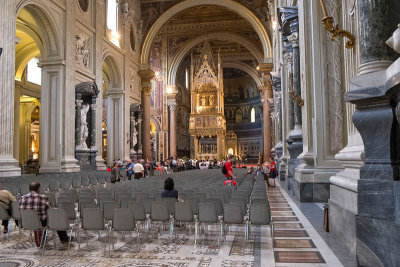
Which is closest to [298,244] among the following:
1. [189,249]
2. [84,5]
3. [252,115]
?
[189,249]

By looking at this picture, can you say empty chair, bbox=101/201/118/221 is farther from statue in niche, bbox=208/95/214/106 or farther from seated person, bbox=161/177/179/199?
statue in niche, bbox=208/95/214/106

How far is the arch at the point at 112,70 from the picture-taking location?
72.5 feet

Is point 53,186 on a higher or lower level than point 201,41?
lower

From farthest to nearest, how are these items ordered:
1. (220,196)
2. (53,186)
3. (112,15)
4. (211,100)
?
(211,100) → (112,15) → (53,186) → (220,196)

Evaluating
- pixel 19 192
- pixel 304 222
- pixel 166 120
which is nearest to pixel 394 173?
pixel 304 222

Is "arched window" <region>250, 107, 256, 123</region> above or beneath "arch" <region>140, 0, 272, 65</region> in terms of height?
beneath

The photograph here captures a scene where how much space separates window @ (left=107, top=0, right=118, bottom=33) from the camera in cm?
2177

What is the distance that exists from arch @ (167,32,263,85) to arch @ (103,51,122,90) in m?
11.4

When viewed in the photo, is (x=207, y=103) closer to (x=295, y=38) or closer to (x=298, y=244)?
(x=295, y=38)

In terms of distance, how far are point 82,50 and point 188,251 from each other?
15538 mm

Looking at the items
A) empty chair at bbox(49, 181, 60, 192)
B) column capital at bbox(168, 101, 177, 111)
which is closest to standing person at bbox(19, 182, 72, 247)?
empty chair at bbox(49, 181, 60, 192)

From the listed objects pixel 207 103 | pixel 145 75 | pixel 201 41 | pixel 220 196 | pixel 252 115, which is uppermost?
pixel 201 41

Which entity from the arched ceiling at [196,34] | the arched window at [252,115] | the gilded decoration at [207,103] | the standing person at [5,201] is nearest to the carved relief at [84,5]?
the arched ceiling at [196,34]

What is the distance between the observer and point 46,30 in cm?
1564
